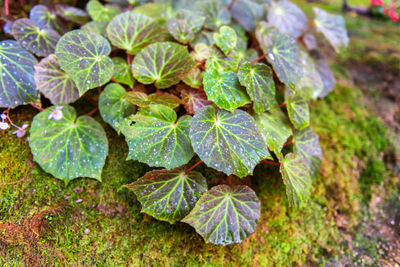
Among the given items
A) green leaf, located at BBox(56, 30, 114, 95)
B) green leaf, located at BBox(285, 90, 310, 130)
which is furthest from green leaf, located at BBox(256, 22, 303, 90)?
green leaf, located at BBox(56, 30, 114, 95)

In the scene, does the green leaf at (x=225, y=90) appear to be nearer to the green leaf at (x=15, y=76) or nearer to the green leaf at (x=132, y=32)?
the green leaf at (x=132, y=32)

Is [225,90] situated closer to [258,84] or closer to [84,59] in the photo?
[258,84]

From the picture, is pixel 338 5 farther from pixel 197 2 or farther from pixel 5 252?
pixel 5 252

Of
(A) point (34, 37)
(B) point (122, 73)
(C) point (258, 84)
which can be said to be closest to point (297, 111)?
(C) point (258, 84)

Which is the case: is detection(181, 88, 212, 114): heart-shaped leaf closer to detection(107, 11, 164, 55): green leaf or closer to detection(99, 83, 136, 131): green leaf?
detection(99, 83, 136, 131): green leaf

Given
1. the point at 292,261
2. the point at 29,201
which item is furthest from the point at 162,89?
the point at 292,261
